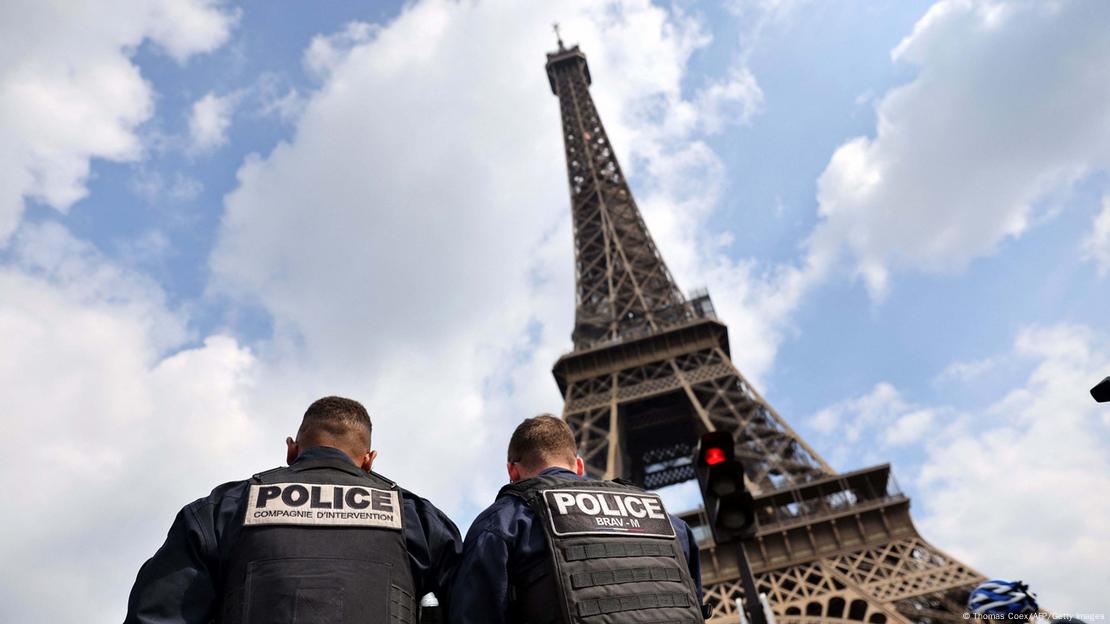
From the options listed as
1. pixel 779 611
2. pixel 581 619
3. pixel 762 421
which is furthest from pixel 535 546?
pixel 762 421

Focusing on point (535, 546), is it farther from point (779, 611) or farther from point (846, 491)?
point (846, 491)

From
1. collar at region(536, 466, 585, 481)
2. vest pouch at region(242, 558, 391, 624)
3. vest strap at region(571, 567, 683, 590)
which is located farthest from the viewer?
collar at region(536, 466, 585, 481)

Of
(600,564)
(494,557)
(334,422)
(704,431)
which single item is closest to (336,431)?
(334,422)

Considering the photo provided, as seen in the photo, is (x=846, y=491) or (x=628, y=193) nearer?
(x=846, y=491)

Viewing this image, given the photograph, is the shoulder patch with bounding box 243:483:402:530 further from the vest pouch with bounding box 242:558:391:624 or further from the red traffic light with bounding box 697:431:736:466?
the red traffic light with bounding box 697:431:736:466

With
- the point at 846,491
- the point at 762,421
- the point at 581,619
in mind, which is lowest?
the point at 581,619

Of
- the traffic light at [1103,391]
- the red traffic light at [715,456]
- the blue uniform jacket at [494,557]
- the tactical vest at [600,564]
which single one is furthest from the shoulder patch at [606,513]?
the traffic light at [1103,391]

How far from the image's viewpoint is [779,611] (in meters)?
19.7

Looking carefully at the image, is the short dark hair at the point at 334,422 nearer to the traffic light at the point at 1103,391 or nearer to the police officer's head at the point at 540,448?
the police officer's head at the point at 540,448

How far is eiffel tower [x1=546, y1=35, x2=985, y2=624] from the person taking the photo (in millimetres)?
19453

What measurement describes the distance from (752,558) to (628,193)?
101 feet

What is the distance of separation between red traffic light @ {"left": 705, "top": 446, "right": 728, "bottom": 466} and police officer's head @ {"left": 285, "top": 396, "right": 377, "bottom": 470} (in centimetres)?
345

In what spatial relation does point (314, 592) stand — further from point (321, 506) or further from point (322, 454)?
point (322, 454)

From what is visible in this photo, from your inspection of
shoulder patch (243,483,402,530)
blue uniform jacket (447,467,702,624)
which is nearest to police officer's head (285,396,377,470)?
shoulder patch (243,483,402,530)
